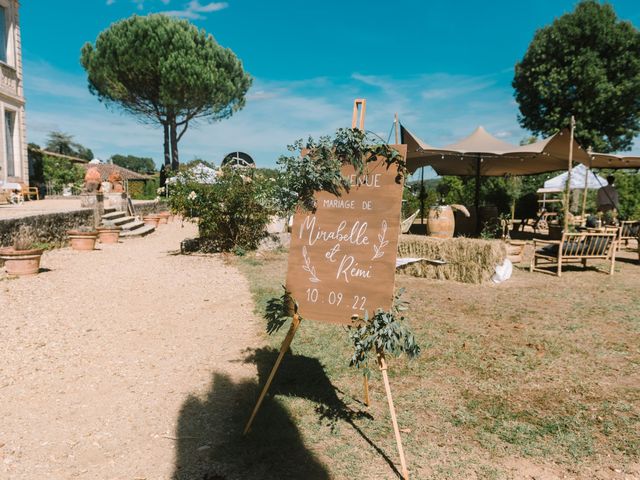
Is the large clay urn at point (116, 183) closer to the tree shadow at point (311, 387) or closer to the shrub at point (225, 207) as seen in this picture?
the shrub at point (225, 207)

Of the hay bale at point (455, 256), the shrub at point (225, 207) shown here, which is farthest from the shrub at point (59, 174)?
the hay bale at point (455, 256)

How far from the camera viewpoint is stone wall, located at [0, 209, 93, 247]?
785cm

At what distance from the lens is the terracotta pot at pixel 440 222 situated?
8.38 m

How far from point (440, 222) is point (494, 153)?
8.07ft

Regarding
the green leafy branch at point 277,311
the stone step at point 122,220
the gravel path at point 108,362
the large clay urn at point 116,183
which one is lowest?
the gravel path at point 108,362

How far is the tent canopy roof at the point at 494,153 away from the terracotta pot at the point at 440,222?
3.24 ft

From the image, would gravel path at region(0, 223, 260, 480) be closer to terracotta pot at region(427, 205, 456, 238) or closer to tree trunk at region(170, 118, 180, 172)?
terracotta pot at region(427, 205, 456, 238)

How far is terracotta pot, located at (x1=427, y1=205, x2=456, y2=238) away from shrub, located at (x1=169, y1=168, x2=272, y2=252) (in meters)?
3.50

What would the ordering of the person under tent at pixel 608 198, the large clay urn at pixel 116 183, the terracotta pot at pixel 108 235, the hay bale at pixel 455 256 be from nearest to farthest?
1. the hay bale at pixel 455 256
2. the terracotta pot at pixel 108 235
3. the person under tent at pixel 608 198
4. the large clay urn at pixel 116 183

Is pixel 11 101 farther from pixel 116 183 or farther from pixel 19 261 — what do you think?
pixel 19 261

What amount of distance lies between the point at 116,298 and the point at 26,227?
3.99m

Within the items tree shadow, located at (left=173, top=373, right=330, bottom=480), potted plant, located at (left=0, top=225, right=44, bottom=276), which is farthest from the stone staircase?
tree shadow, located at (left=173, top=373, right=330, bottom=480)

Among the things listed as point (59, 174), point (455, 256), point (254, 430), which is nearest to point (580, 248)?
point (455, 256)

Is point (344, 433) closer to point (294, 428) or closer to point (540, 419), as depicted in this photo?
point (294, 428)
